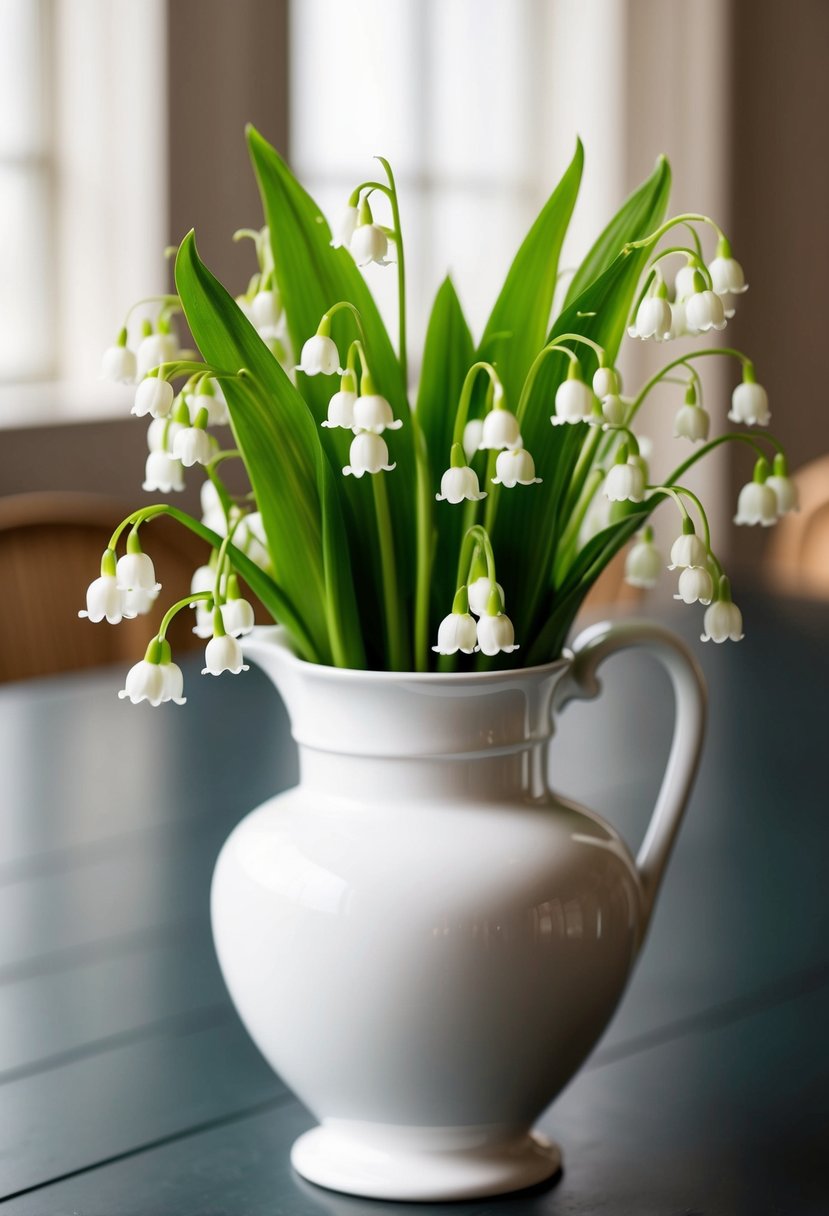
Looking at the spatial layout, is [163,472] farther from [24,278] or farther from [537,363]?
[24,278]

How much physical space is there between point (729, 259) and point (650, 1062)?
→ 1.10ft

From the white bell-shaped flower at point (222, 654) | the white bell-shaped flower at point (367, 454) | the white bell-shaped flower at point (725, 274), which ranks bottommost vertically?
the white bell-shaped flower at point (222, 654)

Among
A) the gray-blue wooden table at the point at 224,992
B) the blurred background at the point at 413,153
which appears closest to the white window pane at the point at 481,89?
the blurred background at the point at 413,153

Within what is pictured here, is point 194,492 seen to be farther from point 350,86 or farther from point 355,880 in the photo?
point 355,880

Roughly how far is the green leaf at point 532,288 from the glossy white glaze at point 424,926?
12cm

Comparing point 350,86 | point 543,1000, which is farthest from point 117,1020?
point 350,86

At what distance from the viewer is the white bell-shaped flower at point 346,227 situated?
1.66 ft

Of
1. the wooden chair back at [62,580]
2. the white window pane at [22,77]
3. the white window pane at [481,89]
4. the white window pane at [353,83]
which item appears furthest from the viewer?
the white window pane at [481,89]

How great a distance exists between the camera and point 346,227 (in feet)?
1.66

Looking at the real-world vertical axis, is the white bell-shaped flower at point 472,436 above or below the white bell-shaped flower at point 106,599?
above

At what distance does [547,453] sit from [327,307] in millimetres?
96

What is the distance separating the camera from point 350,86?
3.66 metres

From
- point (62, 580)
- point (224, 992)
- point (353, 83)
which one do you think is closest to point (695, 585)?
point (224, 992)

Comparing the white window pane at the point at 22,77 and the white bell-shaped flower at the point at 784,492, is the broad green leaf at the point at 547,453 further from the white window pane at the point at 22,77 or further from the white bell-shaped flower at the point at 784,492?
the white window pane at the point at 22,77
